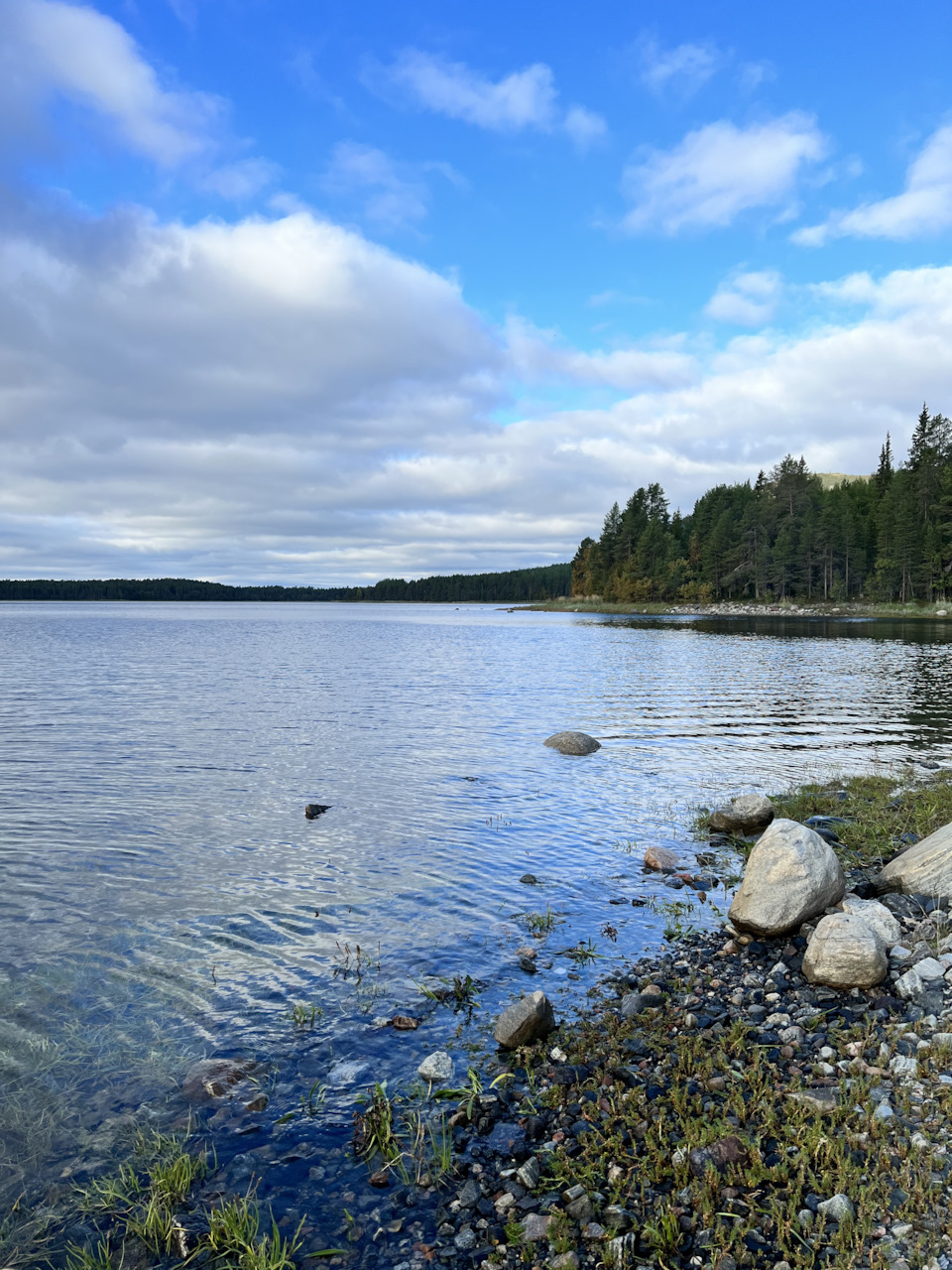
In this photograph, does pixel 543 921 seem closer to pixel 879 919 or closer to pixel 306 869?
pixel 879 919

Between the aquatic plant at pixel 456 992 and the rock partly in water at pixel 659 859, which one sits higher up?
the aquatic plant at pixel 456 992

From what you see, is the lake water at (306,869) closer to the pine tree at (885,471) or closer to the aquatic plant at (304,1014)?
the aquatic plant at (304,1014)

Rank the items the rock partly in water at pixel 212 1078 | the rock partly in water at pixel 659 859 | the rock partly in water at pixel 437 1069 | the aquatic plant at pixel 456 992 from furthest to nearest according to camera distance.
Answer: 1. the rock partly in water at pixel 659 859
2. the aquatic plant at pixel 456 992
3. the rock partly in water at pixel 437 1069
4. the rock partly in water at pixel 212 1078

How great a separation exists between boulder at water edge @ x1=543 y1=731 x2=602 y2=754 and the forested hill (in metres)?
118

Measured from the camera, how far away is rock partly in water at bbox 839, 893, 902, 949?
9828 mm

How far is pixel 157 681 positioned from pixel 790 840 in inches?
1718

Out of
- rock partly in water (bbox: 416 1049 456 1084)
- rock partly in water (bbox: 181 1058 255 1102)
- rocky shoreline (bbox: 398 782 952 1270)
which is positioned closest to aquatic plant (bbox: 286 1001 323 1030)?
rock partly in water (bbox: 181 1058 255 1102)

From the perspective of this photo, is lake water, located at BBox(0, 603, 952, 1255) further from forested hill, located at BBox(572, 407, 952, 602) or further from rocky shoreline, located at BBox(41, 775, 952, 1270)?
forested hill, located at BBox(572, 407, 952, 602)

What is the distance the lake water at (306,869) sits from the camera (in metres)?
7.80

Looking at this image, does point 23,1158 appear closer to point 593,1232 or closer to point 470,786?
point 593,1232

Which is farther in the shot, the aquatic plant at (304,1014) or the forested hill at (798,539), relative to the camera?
the forested hill at (798,539)

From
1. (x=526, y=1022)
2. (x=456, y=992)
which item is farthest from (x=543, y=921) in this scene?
(x=526, y=1022)

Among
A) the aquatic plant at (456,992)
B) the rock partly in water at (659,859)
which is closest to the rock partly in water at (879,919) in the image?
the rock partly in water at (659,859)

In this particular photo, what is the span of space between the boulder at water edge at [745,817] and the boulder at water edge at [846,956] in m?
7.47
